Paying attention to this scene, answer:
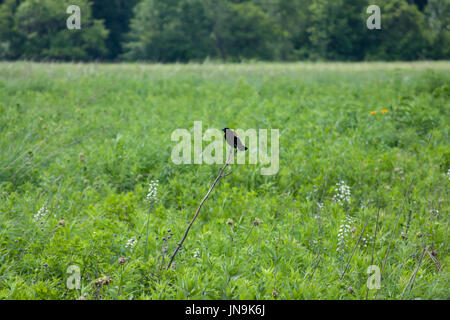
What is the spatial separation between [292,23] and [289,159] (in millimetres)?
45161

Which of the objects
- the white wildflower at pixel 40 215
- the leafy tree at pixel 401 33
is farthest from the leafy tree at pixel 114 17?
the white wildflower at pixel 40 215

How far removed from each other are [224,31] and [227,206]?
42127 millimetres

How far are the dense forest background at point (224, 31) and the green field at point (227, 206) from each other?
30594 mm

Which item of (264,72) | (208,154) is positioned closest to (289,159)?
(208,154)

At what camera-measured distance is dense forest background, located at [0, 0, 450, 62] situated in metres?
34.0

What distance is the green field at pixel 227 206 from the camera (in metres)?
2.29

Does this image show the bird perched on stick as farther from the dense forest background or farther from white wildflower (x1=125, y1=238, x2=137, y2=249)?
the dense forest background

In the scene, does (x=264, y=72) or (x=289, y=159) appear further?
(x=264, y=72)

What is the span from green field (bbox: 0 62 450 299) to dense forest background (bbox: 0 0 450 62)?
30.6m

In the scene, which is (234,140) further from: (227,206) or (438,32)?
(438,32)

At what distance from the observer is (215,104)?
308 inches

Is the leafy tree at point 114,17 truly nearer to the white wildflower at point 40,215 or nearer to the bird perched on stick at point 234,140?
the white wildflower at point 40,215

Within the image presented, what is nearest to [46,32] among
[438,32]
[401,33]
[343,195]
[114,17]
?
[114,17]
